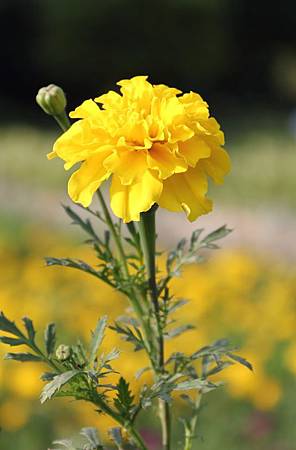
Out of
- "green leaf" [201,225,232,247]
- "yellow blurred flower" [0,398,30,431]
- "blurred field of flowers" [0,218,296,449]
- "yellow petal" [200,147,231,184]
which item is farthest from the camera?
"blurred field of flowers" [0,218,296,449]

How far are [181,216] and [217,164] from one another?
4507 mm

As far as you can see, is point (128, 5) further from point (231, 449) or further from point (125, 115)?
point (125, 115)

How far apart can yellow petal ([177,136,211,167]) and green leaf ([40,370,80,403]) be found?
20cm

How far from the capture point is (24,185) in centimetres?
645

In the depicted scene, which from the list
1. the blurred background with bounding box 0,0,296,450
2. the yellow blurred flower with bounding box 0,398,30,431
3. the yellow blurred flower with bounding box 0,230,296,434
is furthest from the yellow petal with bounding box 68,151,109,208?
the yellow blurred flower with bounding box 0,398,30,431

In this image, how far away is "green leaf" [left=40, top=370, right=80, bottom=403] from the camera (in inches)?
26.2

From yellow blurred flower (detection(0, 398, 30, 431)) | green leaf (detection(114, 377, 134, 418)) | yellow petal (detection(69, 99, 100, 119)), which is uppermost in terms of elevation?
yellow petal (detection(69, 99, 100, 119))

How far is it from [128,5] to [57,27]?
97 cm

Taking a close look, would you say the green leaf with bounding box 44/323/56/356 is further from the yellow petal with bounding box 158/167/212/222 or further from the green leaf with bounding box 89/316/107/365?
the yellow petal with bounding box 158/167/212/222

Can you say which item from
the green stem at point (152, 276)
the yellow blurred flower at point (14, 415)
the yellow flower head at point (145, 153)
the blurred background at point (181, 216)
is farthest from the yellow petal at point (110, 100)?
the yellow blurred flower at point (14, 415)

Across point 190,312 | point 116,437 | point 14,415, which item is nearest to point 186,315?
point 190,312

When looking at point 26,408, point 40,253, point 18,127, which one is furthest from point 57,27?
point 26,408

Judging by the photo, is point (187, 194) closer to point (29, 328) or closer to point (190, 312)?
point (29, 328)

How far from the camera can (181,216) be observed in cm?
528
